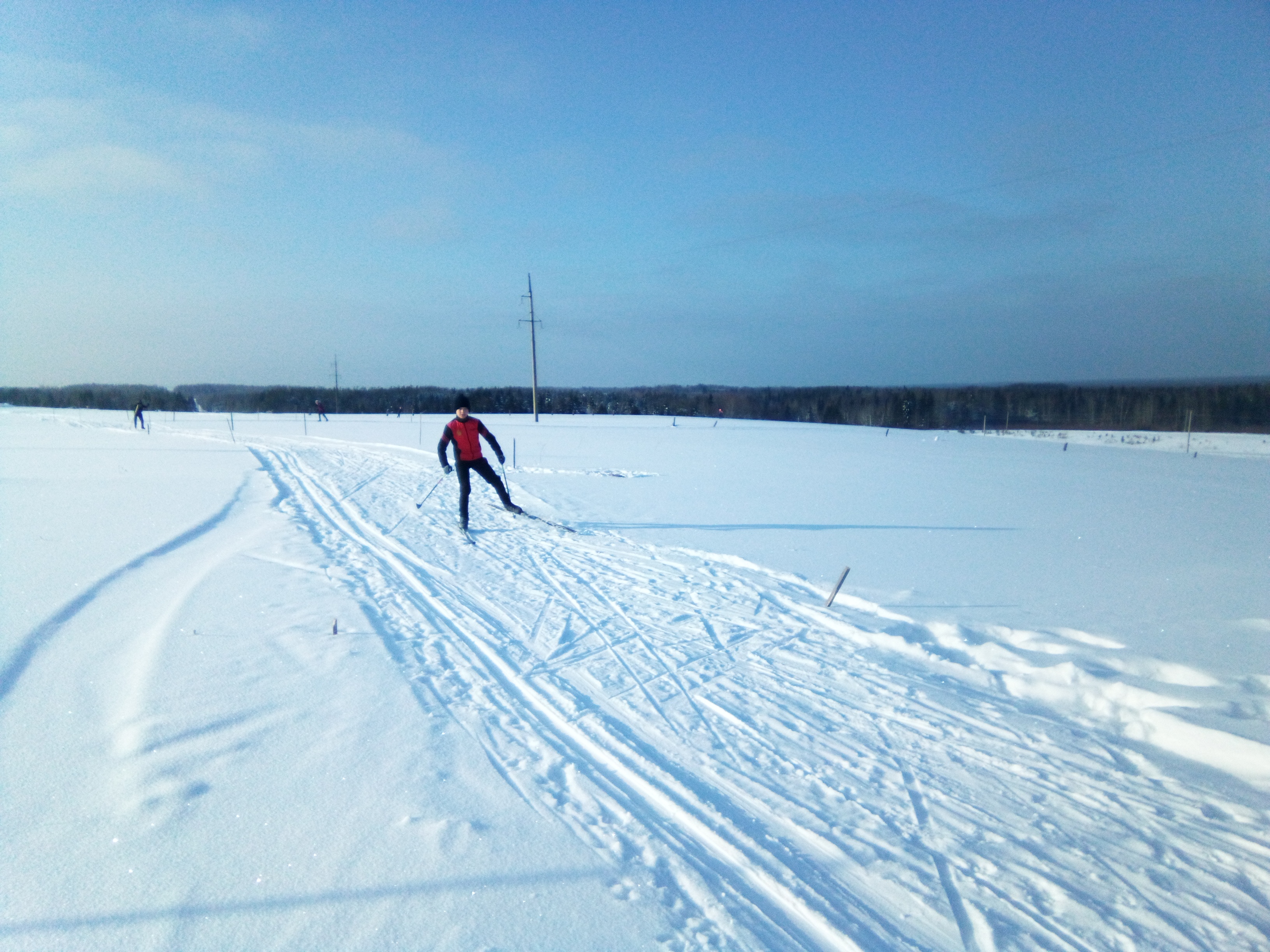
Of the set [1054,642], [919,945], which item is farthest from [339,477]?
[919,945]

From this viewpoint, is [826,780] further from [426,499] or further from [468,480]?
[426,499]

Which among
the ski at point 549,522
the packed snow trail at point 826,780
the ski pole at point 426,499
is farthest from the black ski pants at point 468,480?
the packed snow trail at point 826,780

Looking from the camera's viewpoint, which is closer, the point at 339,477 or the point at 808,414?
the point at 339,477

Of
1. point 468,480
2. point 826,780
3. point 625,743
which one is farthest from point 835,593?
point 468,480

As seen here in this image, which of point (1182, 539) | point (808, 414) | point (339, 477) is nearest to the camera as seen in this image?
point (1182, 539)

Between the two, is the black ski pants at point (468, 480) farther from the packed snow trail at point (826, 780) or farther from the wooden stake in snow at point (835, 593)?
the wooden stake in snow at point (835, 593)

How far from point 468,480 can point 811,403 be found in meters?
104

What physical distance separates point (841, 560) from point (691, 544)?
2.02 meters

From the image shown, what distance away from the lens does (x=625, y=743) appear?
4102 mm

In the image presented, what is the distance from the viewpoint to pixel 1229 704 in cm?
471

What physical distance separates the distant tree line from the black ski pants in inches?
2174

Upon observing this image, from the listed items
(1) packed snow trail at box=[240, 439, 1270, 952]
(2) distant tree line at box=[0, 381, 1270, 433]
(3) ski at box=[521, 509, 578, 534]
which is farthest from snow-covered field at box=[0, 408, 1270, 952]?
→ (2) distant tree line at box=[0, 381, 1270, 433]

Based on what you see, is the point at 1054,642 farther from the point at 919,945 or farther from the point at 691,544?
the point at 691,544

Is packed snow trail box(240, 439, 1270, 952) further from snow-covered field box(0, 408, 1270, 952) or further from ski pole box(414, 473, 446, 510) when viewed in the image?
ski pole box(414, 473, 446, 510)
